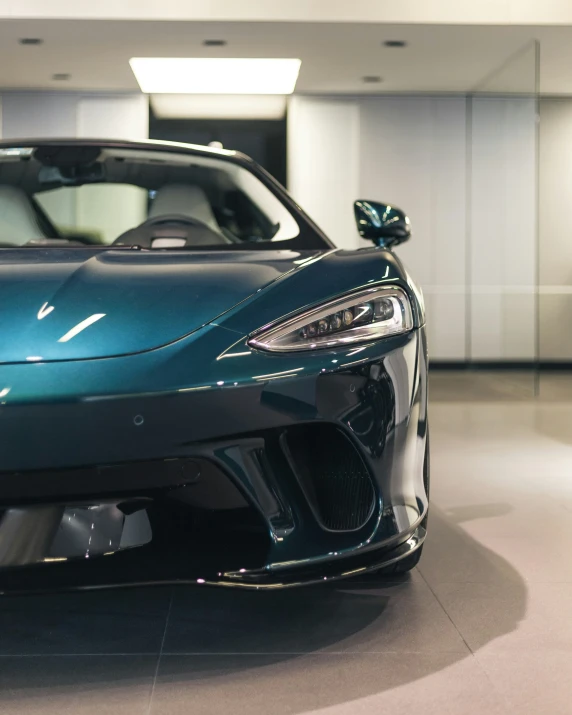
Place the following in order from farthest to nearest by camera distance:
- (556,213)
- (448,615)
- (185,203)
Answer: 1. (556,213)
2. (185,203)
3. (448,615)

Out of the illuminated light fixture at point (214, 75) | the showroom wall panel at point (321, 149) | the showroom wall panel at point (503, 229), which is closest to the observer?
the showroom wall panel at point (503, 229)

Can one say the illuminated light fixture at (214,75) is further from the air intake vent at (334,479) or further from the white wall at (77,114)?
the air intake vent at (334,479)

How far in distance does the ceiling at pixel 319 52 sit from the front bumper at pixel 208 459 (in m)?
5.36

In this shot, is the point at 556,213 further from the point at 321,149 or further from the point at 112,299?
the point at 112,299

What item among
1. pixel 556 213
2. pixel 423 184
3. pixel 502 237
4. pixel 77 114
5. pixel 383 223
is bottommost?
pixel 383 223

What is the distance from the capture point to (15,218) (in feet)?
7.84

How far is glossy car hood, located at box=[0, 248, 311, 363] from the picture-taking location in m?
1.37

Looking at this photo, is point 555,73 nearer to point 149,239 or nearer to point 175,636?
point 149,239

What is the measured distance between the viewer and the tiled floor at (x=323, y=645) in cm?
134

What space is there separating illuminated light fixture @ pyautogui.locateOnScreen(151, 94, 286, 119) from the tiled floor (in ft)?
21.6

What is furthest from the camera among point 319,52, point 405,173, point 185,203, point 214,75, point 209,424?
point 405,173

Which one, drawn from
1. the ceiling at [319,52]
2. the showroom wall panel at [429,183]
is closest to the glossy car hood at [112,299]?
the ceiling at [319,52]

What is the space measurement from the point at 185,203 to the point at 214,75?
5741mm

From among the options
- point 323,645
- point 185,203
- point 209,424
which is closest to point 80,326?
point 209,424
